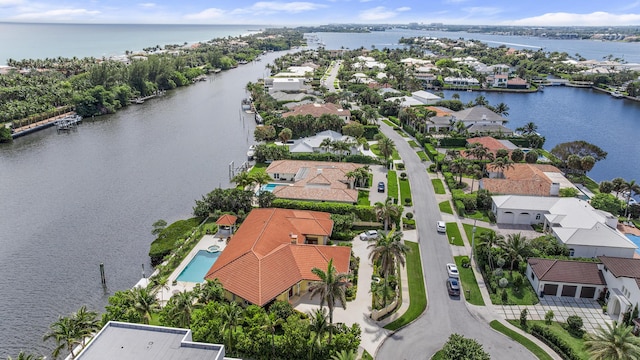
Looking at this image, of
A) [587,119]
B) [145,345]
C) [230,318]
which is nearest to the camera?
[145,345]

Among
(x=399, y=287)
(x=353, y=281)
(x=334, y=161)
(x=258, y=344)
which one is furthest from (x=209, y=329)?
(x=334, y=161)

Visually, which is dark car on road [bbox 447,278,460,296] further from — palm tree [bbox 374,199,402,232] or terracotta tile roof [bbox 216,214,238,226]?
terracotta tile roof [bbox 216,214,238,226]

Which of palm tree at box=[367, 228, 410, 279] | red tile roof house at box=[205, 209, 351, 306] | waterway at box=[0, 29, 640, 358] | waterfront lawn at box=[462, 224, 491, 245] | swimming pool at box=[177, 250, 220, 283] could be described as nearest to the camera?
palm tree at box=[367, 228, 410, 279]

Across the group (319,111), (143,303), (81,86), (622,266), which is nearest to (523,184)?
(622,266)

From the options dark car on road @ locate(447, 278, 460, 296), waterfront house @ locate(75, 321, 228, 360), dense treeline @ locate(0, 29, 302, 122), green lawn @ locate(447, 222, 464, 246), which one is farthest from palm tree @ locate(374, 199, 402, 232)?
dense treeline @ locate(0, 29, 302, 122)

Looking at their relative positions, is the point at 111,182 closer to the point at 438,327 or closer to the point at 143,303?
the point at 143,303

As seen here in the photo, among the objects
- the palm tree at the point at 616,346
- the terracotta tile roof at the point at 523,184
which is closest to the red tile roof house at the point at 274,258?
the palm tree at the point at 616,346
